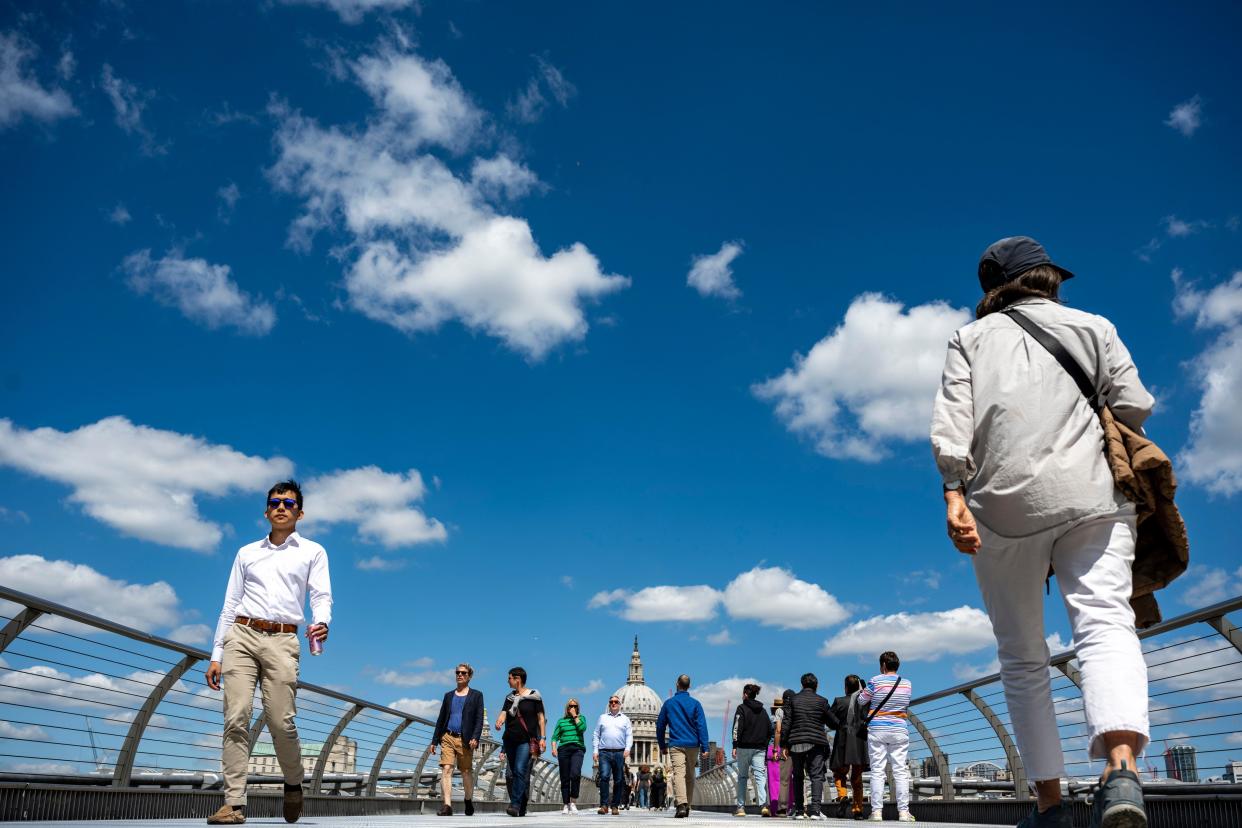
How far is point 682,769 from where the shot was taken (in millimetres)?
12266

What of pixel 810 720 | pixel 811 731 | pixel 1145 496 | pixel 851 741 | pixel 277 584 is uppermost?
pixel 277 584

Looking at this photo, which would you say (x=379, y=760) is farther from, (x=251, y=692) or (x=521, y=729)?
(x=251, y=692)

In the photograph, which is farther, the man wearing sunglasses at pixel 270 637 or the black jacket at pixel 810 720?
the black jacket at pixel 810 720

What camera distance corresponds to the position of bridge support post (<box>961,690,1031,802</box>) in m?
8.59

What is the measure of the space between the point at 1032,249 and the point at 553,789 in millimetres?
23461

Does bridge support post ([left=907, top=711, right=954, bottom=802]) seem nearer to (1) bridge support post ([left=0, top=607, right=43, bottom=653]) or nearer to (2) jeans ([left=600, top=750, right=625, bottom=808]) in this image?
(2) jeans ([left=600, top=750, right=625, bottom=808])

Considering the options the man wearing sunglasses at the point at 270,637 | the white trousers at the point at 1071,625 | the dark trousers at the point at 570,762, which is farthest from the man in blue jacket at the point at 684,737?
the white trousers at the point at 1071,625

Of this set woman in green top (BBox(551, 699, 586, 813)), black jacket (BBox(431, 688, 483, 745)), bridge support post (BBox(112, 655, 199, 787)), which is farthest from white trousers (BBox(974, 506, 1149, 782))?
woman in green top (BBox(551, 699, 586, 813))

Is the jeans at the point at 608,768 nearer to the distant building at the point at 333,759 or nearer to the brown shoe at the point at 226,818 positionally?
the distant building at the point at 333,759

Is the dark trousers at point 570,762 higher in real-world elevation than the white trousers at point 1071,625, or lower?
lower

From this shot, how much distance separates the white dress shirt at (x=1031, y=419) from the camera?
304 cm

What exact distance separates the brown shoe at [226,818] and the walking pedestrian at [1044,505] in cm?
390

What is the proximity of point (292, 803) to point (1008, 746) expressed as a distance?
242 inches

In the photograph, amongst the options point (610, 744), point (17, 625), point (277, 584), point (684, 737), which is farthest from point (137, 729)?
point (610, 744)
